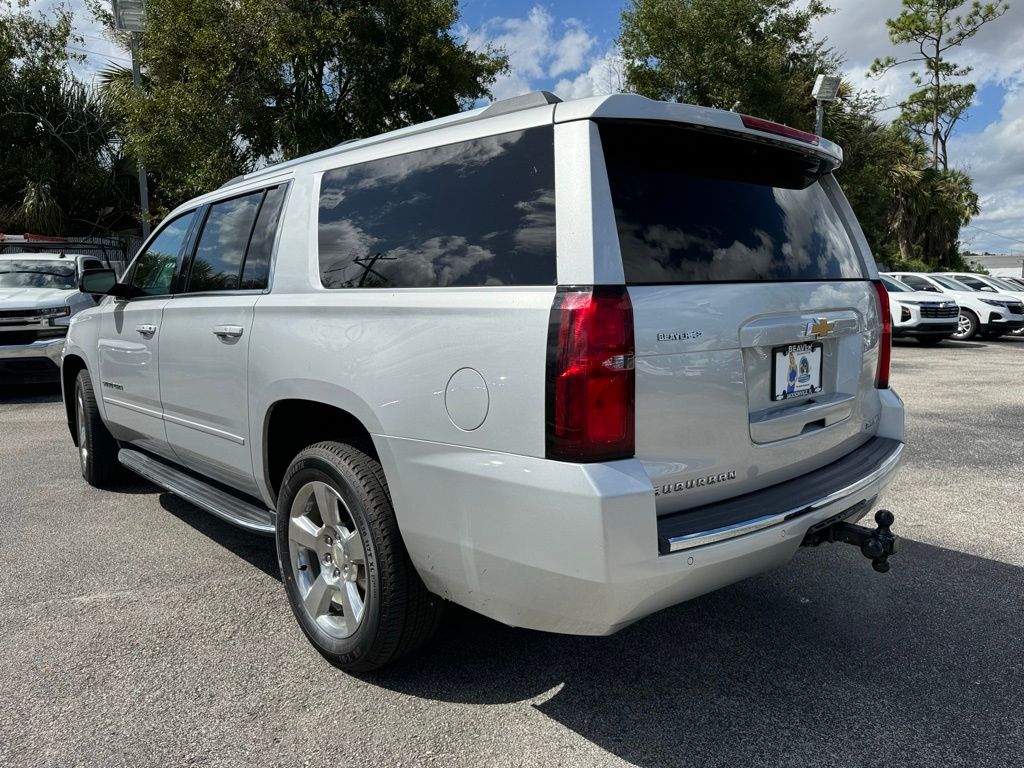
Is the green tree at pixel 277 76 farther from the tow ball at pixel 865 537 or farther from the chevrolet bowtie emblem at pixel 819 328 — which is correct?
the tow ball at pixel 865 537

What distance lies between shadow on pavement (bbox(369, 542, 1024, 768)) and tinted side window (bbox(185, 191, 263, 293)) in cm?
189

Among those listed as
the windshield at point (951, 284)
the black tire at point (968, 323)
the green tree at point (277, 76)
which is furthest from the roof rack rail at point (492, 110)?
the windshield at point (951, 284)

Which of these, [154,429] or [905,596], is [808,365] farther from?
[154,429]

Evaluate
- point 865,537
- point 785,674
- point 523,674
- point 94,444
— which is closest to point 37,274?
point 94,444

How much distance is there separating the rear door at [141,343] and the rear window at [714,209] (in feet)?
8.89

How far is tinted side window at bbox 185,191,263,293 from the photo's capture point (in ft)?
11.9

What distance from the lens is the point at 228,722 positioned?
2.64m

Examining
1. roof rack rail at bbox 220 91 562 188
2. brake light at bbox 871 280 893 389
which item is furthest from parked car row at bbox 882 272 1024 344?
roof rack rail at bbox 220 91 562 188

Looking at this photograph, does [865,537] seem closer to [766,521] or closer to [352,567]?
[766,521]

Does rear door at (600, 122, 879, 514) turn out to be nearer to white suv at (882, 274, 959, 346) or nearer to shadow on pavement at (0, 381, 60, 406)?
shadow on pavement at (0, 381, 60, 406)

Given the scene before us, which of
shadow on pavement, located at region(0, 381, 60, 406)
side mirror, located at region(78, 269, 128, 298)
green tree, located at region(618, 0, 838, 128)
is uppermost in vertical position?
green tree, located at region(618, 0, 838, 128)

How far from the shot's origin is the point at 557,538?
2.18 m

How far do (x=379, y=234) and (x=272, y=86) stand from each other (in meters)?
13.3

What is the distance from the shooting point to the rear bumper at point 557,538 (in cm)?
215
